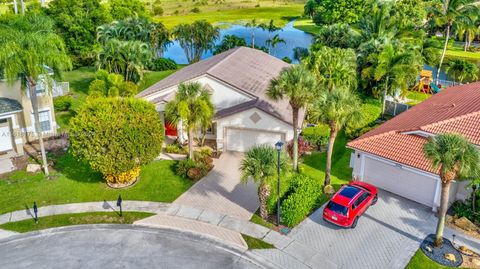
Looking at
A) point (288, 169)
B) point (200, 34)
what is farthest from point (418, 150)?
point (200, 34)

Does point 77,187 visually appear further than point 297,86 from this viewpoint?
Yes

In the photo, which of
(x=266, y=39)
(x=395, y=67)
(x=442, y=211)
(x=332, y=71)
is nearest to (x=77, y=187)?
(x=332, y=71)

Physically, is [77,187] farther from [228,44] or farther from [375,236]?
[228,44]

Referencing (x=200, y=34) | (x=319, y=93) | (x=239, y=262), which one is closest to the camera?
(x=239, y=262)

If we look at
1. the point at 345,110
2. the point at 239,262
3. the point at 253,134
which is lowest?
the point at 239,262

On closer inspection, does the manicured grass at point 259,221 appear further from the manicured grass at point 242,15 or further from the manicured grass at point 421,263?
the manicured grass at point 242,15

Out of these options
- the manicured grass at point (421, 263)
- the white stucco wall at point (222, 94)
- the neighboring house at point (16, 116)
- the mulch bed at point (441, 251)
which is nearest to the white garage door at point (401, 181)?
the mulch bed at point (441, 251)

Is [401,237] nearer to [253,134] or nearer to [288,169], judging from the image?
[288,169]
